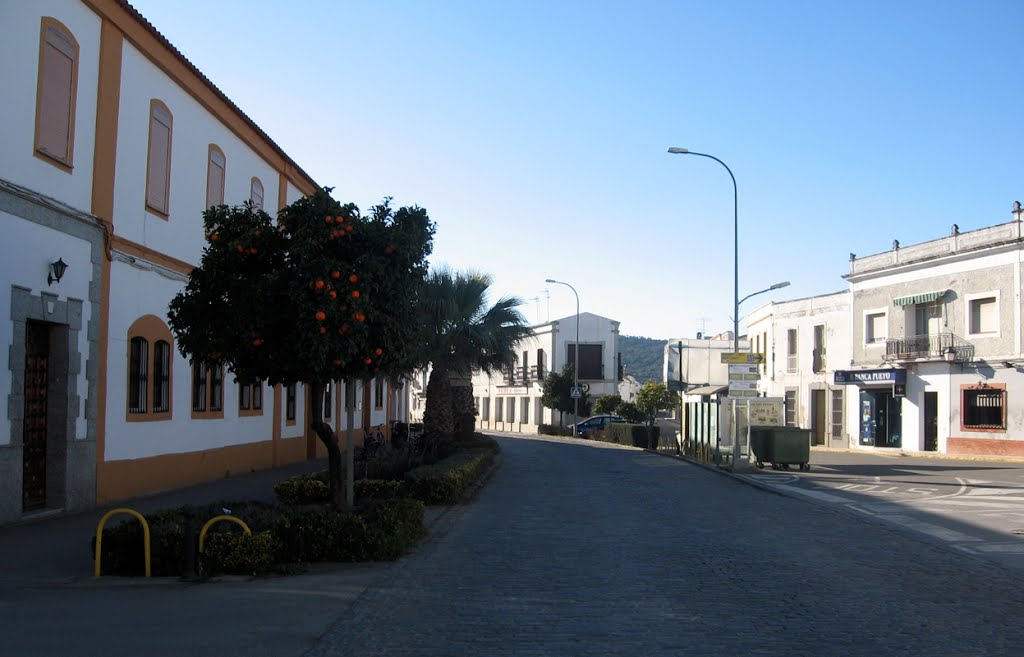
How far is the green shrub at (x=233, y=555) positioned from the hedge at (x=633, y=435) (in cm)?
3195

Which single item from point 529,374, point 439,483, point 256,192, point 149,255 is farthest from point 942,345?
point 529,374

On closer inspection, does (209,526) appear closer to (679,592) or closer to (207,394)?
(679,592)

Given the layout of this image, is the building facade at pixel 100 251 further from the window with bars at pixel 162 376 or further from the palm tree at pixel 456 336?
the palm tree at pixel 456 336

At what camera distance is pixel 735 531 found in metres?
13.2

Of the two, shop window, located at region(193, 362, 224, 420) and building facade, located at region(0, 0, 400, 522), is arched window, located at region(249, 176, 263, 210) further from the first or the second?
shop window, located at region(193, 362, 224, 420)

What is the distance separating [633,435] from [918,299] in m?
13.4

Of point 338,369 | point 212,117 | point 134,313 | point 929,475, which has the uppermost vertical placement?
point 212,117

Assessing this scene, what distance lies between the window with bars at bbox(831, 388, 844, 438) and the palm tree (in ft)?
78.7

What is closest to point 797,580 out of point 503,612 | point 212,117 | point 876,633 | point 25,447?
point 876,633

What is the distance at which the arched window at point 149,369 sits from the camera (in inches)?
628

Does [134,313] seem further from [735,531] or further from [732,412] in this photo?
[732,412]

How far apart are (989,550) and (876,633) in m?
5.65

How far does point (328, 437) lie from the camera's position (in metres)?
11.3

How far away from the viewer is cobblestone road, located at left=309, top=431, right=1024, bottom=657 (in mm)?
6895
